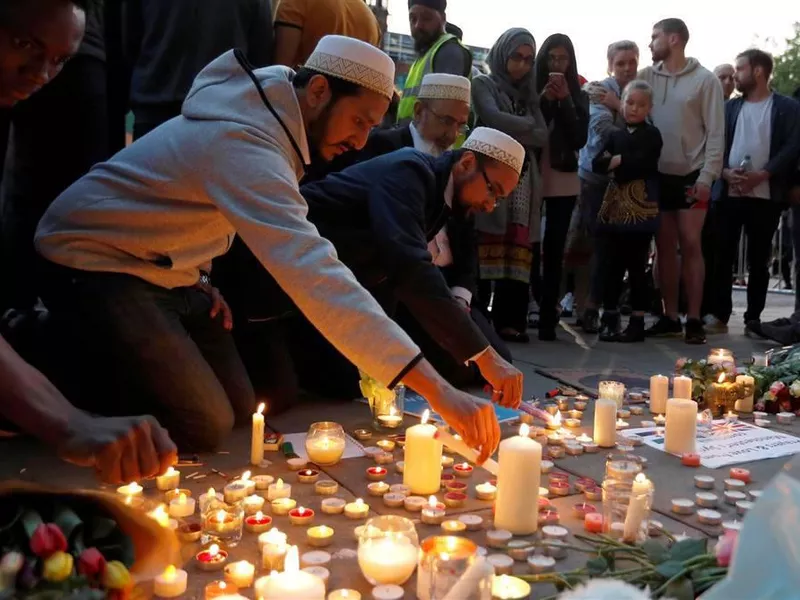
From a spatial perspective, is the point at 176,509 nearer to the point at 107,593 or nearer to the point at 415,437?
the point at 415,437

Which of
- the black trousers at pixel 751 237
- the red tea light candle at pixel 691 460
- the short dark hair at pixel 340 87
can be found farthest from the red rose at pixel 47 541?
the black trousers at pixel 751 237

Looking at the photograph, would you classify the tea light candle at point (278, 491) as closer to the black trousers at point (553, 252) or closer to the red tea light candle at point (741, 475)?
the red tea light candle at point (741, 475)

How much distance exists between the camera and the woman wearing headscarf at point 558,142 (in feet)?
16.3

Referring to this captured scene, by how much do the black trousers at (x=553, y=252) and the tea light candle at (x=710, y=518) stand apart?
119 inches

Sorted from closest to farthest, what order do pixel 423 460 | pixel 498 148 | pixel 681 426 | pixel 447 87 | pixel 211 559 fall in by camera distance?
pixel 211 559 < pixel 423 460 < pixel 681 426 < pixel 498 148 < pixel 447 87

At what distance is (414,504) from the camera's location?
2.05 m

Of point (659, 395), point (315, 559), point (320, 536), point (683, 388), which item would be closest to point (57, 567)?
point (315, 559)

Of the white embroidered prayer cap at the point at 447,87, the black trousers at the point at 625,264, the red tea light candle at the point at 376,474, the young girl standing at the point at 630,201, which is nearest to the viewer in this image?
the red tea light candle at the point at 376,474

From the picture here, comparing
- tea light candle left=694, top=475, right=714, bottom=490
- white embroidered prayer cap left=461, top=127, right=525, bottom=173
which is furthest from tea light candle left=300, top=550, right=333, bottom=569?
white embroidered prayer cap left=461, top=127, right=525, bottom=173

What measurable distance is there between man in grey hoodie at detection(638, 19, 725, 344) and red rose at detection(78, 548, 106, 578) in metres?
4.55

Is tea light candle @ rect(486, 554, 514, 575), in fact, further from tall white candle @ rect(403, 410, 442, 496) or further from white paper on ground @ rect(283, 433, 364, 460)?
white paper on ground @ rect(283, 433, 364, 460)

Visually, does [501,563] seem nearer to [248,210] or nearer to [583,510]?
[583,510]

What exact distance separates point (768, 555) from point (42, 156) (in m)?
2.74

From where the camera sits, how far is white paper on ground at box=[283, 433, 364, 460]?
2494 mm
